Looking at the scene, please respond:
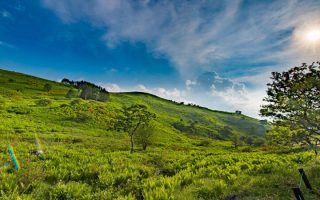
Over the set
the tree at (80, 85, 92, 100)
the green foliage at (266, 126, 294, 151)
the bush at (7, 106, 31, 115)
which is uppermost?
the tree at (80, 85, 92, 100)

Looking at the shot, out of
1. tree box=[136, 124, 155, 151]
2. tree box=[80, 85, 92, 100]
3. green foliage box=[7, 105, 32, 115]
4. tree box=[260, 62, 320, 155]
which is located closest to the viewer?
tree box=[260, 62, 320, 155]

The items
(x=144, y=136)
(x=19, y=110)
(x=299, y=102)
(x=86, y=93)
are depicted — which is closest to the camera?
(x=299, y=102)

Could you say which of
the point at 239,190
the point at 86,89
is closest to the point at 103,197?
the point at 239,190

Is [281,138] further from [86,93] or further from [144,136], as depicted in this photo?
[86,93]

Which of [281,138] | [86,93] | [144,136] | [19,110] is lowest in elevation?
[19,110]

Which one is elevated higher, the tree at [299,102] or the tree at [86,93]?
the tree at [86,93]

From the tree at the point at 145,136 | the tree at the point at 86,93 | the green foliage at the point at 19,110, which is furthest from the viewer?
the tree at the point at 86,93

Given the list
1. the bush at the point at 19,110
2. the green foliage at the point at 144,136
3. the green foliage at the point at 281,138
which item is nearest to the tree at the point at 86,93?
the bush at the point at 19,110

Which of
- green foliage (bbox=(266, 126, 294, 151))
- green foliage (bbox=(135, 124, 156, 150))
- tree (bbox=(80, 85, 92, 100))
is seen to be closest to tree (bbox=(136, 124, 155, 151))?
green foliage (bbox=(135, 124, 156, 150))

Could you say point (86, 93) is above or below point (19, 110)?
above

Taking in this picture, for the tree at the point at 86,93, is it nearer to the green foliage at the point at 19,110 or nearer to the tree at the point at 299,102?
the green foliage at the point at 19,110

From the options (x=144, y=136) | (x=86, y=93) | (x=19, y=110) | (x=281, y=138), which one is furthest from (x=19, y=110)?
(x=86, y=93)

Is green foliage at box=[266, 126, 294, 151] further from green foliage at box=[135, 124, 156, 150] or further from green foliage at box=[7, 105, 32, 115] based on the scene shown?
green foliage at box=[7, 105, 32, 115]

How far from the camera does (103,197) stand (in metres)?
8.92
